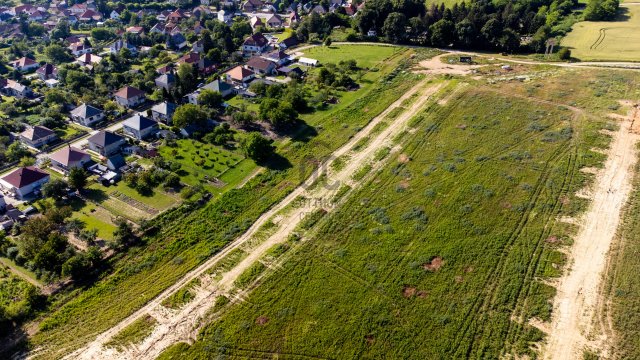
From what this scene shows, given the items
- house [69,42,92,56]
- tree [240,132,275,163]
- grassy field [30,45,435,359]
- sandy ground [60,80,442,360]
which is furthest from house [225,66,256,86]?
house [69,42,92,56]

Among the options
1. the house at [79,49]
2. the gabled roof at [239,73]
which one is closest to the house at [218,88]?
the gabled roof at [239,73]

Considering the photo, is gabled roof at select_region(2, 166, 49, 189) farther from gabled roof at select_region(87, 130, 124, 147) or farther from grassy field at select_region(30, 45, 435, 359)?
grassy field at select_region(30, 45, 435, 359)

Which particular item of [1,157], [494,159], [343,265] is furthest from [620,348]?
[1,157]

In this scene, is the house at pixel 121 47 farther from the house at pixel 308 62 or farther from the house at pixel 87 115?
the house at pixel 308 62

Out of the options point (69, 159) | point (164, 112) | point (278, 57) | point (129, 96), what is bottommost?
point (69, 159)

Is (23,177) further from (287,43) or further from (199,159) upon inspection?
(287,43)

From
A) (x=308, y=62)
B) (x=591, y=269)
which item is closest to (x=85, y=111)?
(x=308, y=62)

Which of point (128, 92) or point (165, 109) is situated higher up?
point (128, 92)
